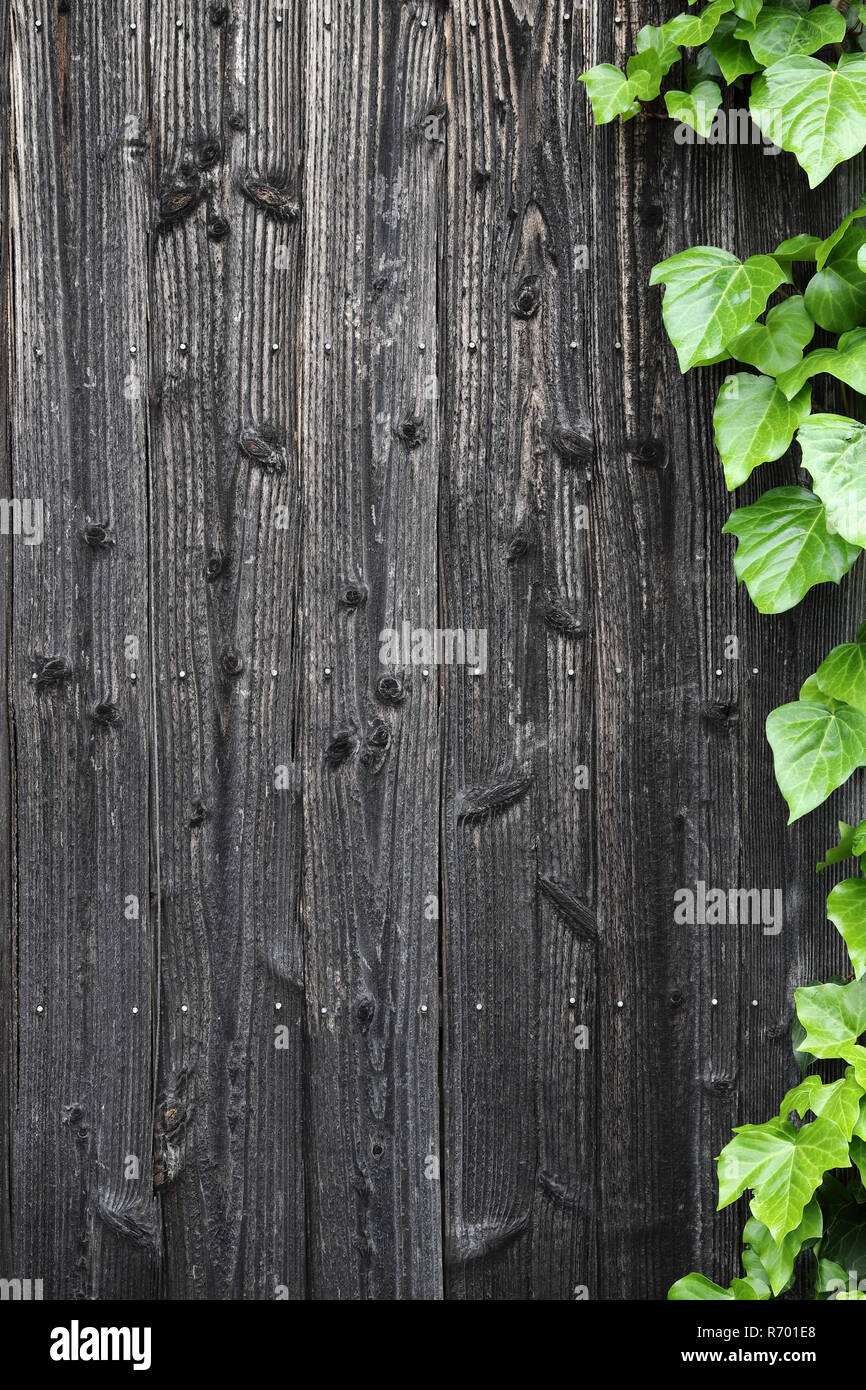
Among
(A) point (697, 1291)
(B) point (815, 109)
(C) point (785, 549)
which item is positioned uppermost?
(B) point (815, 109)

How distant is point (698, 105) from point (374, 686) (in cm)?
83

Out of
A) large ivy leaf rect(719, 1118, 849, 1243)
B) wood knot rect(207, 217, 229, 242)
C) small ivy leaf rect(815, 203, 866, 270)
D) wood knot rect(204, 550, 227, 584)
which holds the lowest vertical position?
large ivy leaf rect(719, 1118, 849, 1243)

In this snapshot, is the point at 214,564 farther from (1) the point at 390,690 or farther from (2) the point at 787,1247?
(2) the point at 787,1247

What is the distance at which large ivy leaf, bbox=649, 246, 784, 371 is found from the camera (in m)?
1.13

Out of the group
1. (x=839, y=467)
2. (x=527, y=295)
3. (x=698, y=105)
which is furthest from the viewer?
(x=527, y=295)

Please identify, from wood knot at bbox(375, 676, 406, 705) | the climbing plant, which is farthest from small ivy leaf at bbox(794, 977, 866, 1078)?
wood knot at bbox(375, 676, 406, 705)

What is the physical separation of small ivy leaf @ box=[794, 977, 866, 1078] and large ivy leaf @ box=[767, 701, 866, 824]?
22 centimetres

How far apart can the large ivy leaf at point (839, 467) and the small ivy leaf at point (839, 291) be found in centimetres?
17

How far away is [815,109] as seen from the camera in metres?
1.06

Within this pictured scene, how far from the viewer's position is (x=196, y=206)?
128 cm

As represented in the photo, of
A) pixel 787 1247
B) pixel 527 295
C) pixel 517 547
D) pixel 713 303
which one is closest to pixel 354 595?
pixel 517 547

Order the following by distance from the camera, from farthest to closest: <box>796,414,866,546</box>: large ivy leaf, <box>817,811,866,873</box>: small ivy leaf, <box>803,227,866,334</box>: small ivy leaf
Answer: <box>817,811,866,873</box>: small ivy leaf
<box>803,227,866,334</box>: small ivy leaf
<box>796,414,866,546</box>: large ivy leaf

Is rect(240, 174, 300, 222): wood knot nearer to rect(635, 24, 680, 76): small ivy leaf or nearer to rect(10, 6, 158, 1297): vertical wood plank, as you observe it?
rect(10, 6, 158, 1297): vertical wood plank

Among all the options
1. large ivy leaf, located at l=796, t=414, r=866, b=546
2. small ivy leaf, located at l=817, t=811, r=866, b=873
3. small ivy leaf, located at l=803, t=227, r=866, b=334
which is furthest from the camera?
small ivy leaf, located at l=817, t=811, r=866, b=873
